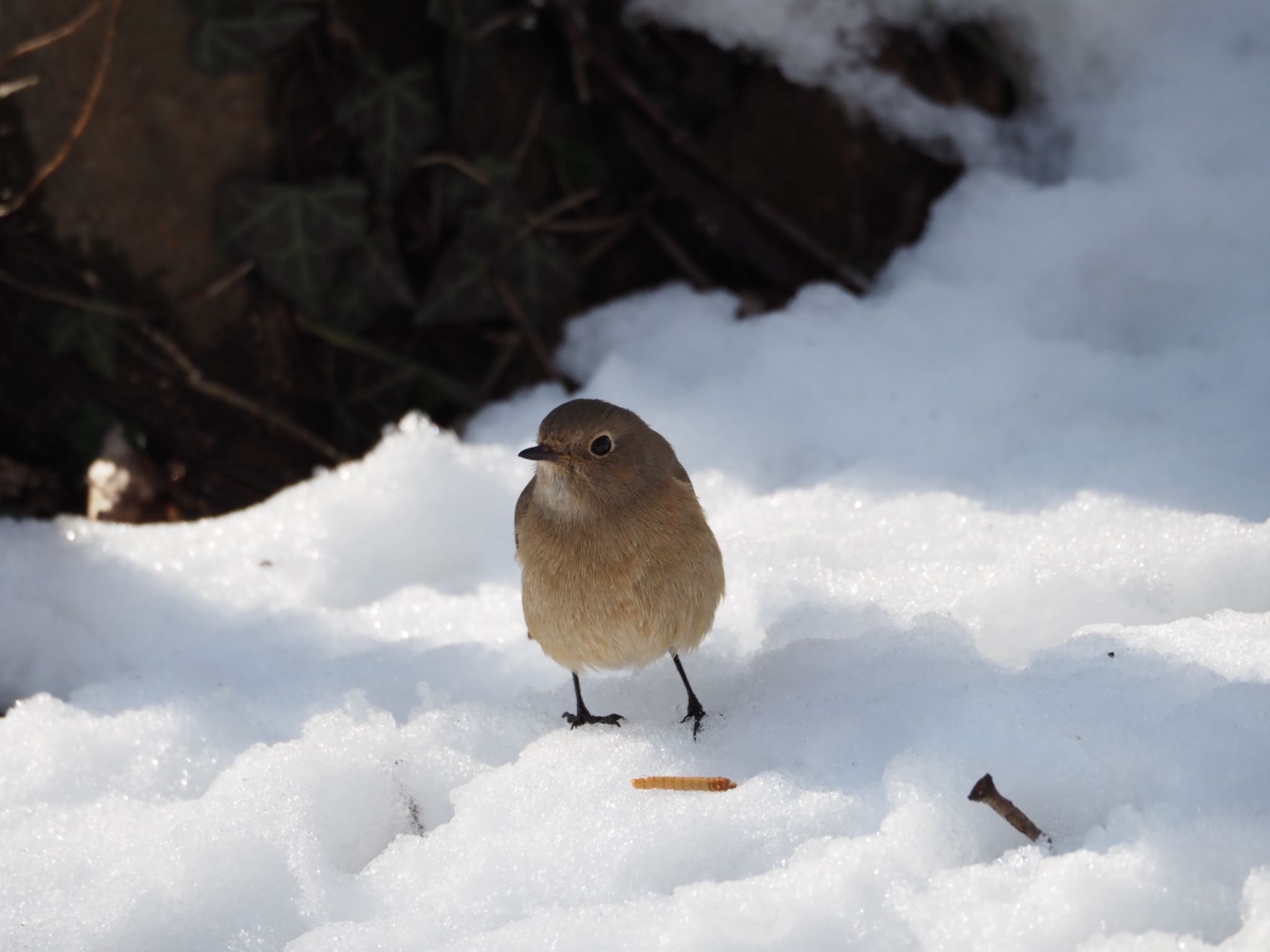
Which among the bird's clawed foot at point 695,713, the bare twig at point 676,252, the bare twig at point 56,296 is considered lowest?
the bird's clawed foot at point 695,713

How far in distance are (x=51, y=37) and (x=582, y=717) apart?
124 inches

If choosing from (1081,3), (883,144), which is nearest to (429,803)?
(883,144)

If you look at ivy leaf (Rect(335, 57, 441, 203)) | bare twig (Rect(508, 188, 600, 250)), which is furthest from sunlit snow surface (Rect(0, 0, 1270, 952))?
ivy leaf (Rect(335, 57, 441, 203))

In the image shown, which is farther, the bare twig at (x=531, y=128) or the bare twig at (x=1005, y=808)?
the bare twig at (x=531, y=128)

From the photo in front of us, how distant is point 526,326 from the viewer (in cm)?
493

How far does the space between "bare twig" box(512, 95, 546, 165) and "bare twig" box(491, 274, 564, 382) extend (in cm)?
49

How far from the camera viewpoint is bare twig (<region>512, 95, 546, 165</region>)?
4.82 meters

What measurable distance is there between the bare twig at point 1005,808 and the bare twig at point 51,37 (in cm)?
394

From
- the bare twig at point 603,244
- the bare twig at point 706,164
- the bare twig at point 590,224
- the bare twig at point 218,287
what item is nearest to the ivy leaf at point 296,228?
the bare twig at point 218,287

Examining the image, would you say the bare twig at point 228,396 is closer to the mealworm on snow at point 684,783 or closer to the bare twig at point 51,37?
the bare twig at point 51,37

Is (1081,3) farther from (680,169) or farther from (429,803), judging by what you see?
(429,803)

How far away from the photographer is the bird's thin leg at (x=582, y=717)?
285 cm

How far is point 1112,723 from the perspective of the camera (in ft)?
7.47

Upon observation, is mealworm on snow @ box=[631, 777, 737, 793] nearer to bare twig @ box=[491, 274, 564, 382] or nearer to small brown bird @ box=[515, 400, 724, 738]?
small brown bird @ box=[515, 400, 724, 738]
